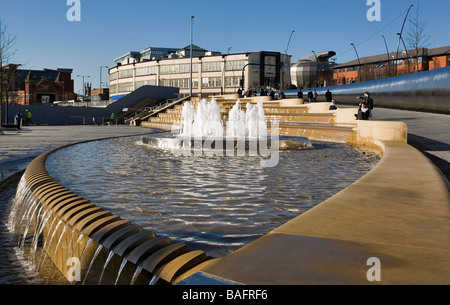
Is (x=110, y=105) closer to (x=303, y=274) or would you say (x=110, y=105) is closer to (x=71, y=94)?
(x=303, y=274)

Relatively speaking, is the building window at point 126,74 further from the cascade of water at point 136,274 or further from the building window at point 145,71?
the cascade of water at point 136,274

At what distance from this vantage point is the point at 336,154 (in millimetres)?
12383

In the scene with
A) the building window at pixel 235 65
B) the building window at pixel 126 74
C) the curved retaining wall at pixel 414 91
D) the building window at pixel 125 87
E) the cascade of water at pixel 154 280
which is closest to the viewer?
the cascade of water at pixel 154 280

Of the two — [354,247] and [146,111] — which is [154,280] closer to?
[354,247]

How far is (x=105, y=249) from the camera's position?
3742mm

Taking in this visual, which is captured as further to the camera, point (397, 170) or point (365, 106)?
point (365, 106)

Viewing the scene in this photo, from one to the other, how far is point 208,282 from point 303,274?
53 cm

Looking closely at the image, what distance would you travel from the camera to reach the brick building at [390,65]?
6875cm

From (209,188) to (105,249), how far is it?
356 cm

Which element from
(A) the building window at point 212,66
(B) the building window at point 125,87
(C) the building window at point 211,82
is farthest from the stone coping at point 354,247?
(B) the building window at point 125,87

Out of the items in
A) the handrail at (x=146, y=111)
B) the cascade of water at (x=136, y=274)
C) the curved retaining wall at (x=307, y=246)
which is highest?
the handrail at (x=146, y=111)

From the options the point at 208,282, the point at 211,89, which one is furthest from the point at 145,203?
the point at 211,89

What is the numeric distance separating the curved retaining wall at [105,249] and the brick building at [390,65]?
56.9 m

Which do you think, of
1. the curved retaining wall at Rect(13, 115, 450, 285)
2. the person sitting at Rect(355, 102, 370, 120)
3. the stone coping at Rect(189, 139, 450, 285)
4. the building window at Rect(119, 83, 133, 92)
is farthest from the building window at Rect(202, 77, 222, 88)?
the stone coping at Rect(189, 139, 450, 285)
